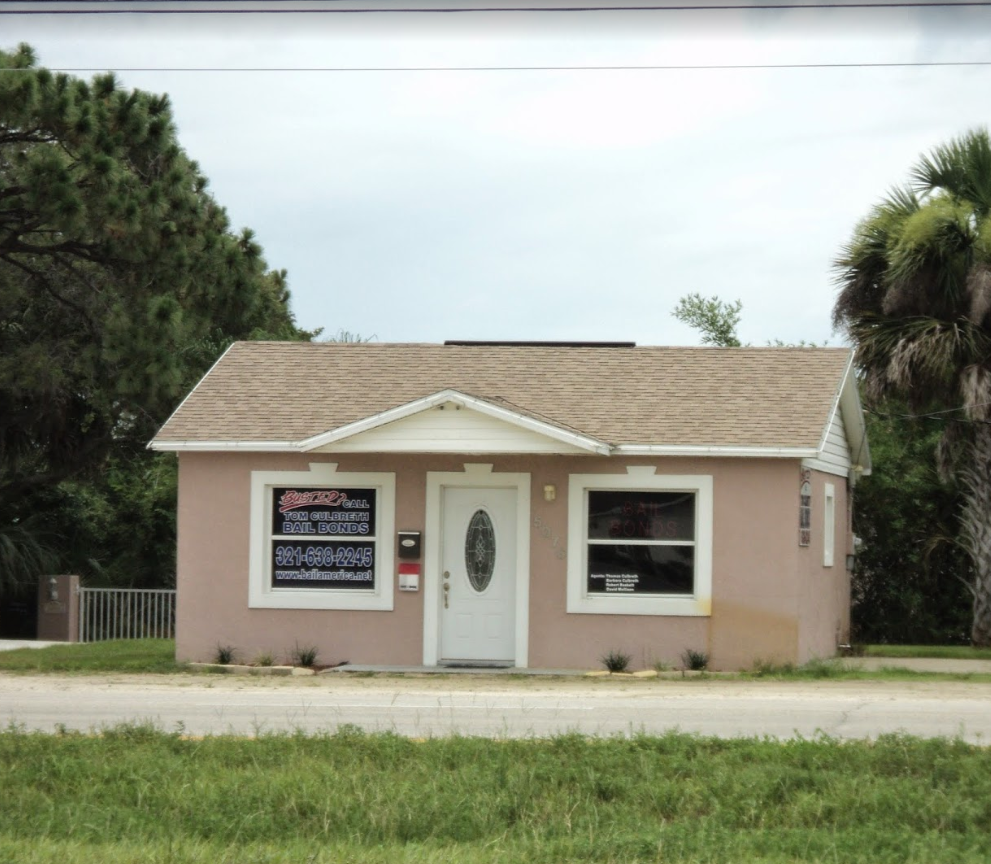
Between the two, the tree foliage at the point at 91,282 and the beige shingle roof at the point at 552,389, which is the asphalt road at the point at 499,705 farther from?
the tree foliage at the point at 91,282

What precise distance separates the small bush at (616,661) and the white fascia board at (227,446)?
487cm

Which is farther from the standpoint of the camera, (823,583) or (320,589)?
(823,583)

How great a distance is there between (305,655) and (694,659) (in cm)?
509

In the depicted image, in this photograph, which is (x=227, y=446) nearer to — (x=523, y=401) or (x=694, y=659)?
(x=523, y=401)

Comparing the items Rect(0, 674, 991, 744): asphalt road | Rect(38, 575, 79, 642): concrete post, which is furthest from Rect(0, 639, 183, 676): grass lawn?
Rect(38, 575, 79, 642): concrete post

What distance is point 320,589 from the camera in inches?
776

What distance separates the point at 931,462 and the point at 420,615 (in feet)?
35.5

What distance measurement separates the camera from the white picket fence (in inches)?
1014

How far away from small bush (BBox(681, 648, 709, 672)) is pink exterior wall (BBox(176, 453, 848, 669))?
65mm

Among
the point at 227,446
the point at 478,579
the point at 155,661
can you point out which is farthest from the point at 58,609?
the point at 478,579

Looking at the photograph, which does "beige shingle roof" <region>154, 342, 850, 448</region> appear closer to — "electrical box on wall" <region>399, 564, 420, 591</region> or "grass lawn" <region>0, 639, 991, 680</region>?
"electrical box on wall" <region>399, 564, 420, 591</region>

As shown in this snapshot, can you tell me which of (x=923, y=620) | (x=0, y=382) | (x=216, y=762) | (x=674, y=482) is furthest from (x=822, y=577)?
(x=0, y=382)

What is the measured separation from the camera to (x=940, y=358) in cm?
2188

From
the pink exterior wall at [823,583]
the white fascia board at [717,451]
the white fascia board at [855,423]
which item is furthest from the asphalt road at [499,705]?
the white fascia board at [855,423]
